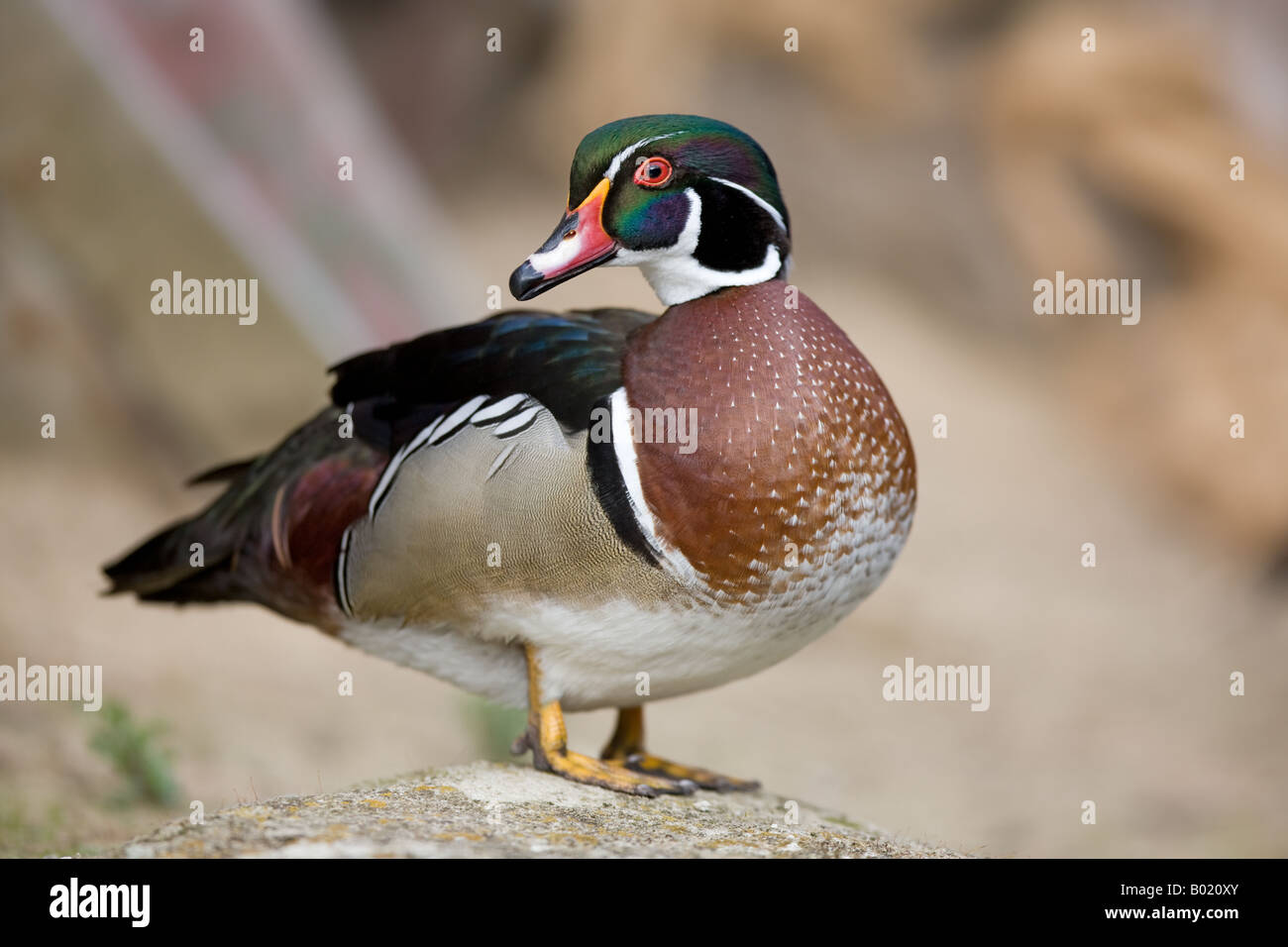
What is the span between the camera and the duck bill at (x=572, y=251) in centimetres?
305

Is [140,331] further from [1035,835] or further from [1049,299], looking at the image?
[1049,299]

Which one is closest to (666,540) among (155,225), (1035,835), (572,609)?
(572,609)

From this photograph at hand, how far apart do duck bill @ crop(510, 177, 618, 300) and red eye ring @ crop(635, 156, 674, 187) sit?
0.08 meters

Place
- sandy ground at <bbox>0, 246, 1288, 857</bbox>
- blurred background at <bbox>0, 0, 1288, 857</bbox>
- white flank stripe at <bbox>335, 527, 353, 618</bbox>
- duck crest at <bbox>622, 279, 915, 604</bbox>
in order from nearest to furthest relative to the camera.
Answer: duck crest at <bbox>622, 279, 915, 604</bbox> < white flank stripe at <bbox>335, 527, 353, 618</bbox> < sandy ground at <bbox>0, 246, 1288, 857</bbox> < blurred background at <bbox>0, 0, 1288, 857</bbox>

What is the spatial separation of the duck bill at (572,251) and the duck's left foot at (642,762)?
1339 millimetres

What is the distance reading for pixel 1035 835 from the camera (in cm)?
596

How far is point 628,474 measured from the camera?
3.04m

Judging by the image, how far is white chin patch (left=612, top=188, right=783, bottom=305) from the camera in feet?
10.3

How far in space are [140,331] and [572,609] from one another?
4.93 meters

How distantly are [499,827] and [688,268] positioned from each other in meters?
1.34

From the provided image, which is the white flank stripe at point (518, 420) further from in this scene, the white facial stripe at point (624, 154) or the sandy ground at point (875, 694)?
the sandy ground at point (875, 694)

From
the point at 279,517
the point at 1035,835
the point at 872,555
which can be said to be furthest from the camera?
the point at 1035,835

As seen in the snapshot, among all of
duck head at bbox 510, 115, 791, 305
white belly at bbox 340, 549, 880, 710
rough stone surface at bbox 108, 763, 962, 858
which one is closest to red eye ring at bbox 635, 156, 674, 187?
duck head at bbox 510, 115, 791, 305

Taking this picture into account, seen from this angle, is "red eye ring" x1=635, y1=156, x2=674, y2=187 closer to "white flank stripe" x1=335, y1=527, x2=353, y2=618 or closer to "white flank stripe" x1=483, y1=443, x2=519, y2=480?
"white flank stripe" x1=483, y1=443, x2=519, y2=480
